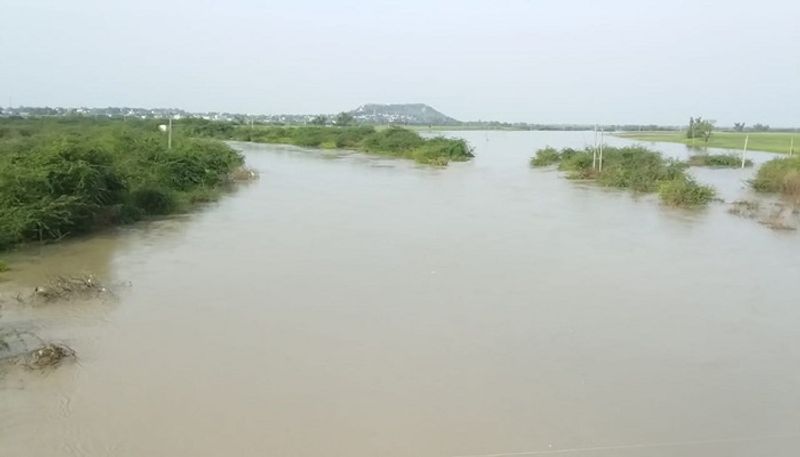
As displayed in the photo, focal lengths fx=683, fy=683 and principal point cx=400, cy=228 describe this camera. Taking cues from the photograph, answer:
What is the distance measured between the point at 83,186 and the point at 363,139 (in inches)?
1124

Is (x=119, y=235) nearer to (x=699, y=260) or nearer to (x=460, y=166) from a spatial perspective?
(x=699, y=260)

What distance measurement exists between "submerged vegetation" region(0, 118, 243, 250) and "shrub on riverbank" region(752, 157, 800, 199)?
45.9 ft

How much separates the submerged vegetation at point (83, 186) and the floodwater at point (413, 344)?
1.28 feet

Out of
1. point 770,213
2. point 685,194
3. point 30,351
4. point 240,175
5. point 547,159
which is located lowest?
point 30,351

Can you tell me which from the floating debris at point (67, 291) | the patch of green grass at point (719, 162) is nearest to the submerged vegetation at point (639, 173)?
the patch of green grass at point (719, 162)

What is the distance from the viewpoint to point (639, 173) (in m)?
18.7

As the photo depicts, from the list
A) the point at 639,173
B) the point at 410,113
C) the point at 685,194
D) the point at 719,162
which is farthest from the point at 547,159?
the point at 410,113

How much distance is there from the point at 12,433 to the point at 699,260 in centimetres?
861

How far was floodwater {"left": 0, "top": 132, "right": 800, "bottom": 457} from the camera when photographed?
431 cm

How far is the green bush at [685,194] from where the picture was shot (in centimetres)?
1507

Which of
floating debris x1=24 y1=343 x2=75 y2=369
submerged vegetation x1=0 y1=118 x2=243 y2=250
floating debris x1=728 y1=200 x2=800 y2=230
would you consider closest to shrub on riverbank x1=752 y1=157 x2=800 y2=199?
floating debris x1=728 y1=200 x2=800 y2=230

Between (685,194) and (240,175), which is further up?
(685,194)

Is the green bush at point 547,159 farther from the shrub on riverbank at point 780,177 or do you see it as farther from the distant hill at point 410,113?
the distant hill at point 410,113

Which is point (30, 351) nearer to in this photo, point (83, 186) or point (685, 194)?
point (83, 186)
